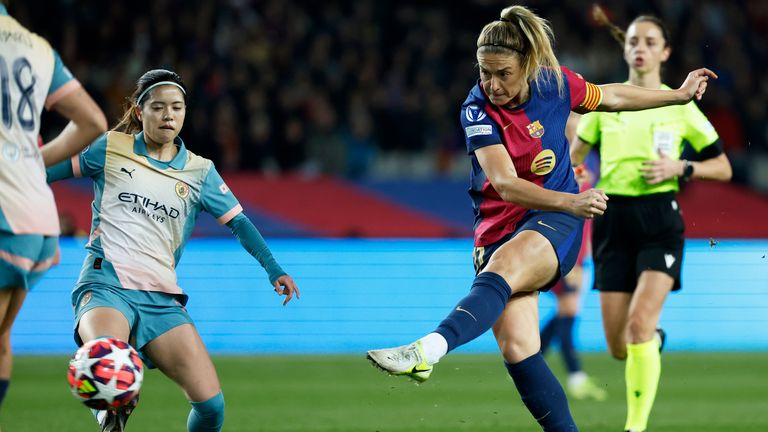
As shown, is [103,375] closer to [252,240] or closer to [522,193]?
[252,240]

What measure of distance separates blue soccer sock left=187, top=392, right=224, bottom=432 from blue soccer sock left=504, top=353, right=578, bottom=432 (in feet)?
4.49

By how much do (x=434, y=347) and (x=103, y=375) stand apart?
140 centimetres

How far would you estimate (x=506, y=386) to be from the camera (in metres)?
9.20

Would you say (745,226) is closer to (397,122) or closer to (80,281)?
(397,122)

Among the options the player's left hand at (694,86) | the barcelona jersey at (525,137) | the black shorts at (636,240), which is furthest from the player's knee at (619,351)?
the player's left hand at (694,86)

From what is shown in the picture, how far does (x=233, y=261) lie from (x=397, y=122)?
4.86 meters

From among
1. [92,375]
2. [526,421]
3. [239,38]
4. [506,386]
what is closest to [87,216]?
[239,38]

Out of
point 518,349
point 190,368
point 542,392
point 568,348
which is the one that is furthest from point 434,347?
point 568,348

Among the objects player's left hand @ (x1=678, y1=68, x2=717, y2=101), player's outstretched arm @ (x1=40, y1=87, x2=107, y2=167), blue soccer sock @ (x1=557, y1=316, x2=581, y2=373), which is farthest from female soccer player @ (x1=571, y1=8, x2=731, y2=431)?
player's outstretched arm @ (x1=40, y1=87, x2=107, y2=167)

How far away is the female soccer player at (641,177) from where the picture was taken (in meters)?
6.85

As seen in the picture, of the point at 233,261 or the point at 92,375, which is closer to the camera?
the point at 92,375

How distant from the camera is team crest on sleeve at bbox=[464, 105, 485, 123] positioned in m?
5.23

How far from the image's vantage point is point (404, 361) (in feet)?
15.1

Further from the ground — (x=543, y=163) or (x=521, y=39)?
(x=521, y=39)
